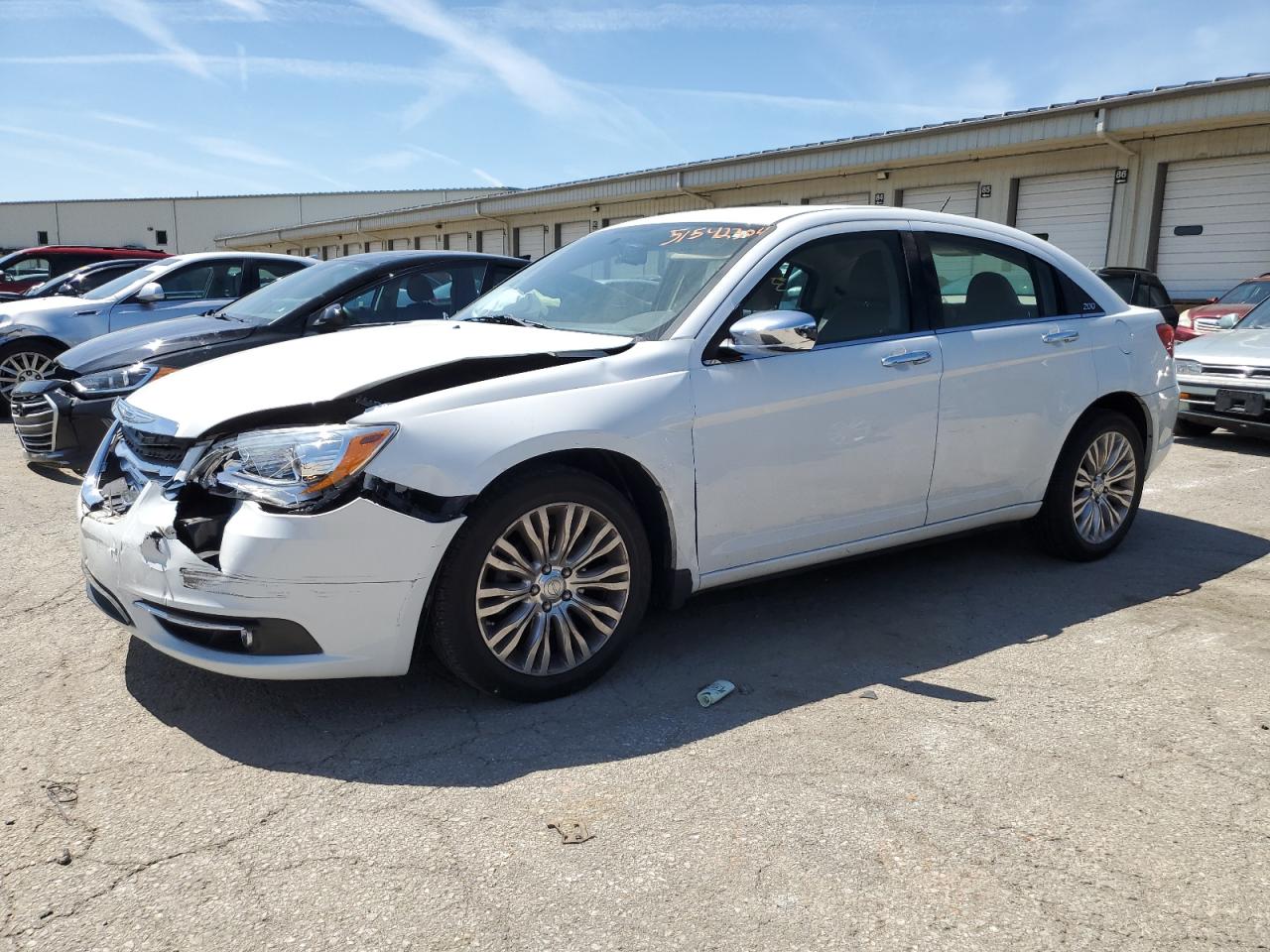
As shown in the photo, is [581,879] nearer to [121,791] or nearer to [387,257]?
[121,791]

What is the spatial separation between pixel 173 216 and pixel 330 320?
62363 mm

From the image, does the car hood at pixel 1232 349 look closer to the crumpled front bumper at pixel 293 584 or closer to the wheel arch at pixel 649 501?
the wheel arch at pixel 649 501

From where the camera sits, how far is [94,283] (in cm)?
1411

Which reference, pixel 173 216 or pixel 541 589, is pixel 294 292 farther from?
pixel 173 216

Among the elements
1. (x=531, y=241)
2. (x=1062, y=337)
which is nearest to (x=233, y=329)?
(x=1062, y=337)

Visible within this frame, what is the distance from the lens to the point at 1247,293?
12273mm

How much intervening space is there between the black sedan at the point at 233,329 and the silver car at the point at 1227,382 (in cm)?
595

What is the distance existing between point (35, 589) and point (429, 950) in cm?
330

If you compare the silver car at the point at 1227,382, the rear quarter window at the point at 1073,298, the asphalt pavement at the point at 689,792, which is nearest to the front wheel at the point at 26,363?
the asphalt pavement at the point at 689,792

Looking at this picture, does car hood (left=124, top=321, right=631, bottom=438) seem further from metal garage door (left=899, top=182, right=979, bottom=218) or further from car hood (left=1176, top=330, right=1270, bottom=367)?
metal garage door (left=899, top=182, right=979, bottom=218)

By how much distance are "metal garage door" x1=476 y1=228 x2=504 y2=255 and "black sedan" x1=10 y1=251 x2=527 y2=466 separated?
80.1 ft

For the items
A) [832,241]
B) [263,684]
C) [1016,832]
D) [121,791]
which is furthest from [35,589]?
[1016,832]

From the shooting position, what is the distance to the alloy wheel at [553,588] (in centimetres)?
331

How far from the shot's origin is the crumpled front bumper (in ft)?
9.82
